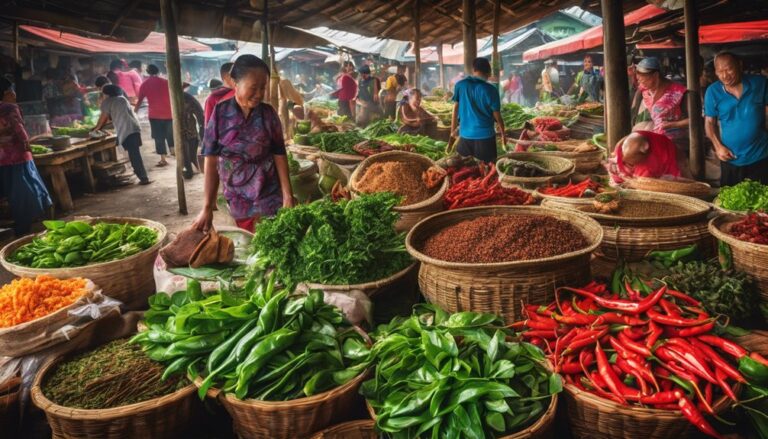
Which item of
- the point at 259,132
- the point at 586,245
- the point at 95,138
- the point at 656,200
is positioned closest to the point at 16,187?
the point at 95,138

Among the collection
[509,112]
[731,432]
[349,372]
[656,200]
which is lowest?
[731,432]

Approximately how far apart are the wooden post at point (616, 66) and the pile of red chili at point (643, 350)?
294 cm

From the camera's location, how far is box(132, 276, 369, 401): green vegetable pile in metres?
2.12

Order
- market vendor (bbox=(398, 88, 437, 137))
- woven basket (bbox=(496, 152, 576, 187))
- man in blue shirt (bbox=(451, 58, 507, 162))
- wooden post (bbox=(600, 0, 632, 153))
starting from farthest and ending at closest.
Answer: market vendor (bbox=(398, 88, 437, 137)), man in blue shirt (bbox=(451, 58, 507, 162)), wooden post (bbox=(600, 0, 632, 153)), woven basket (bbox=(496, 152, 576, 187))

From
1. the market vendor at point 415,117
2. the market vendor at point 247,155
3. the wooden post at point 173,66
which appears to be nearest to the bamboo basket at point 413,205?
the market vendor at point 247,155

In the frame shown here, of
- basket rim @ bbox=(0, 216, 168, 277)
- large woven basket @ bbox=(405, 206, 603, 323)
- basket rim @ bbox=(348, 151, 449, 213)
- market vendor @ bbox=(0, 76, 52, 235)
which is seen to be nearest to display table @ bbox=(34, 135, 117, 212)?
market vendor @ bbox=(0, 76, 52, 235)

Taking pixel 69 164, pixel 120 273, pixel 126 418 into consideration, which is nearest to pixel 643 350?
pixel 126 418

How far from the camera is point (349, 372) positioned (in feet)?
7.13

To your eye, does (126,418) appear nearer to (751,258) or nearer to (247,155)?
(247,155)

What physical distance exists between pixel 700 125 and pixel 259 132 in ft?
14.1

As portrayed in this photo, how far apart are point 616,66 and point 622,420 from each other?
3.80 metres

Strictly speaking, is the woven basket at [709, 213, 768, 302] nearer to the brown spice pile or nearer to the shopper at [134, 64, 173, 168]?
the brown spice pile

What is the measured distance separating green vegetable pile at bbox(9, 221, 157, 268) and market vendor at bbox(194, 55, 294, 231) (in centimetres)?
72

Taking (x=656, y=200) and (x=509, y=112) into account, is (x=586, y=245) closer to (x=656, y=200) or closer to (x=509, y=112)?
(x=656, y=200)
